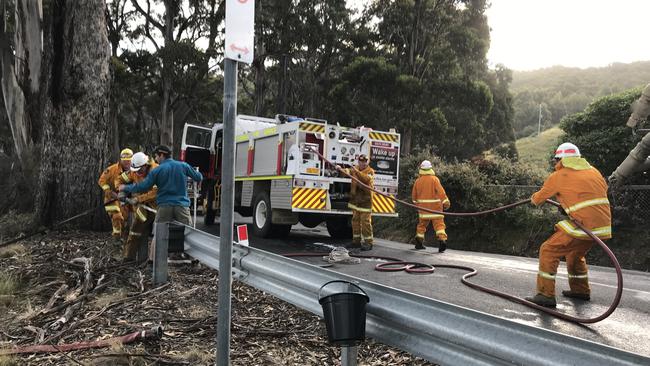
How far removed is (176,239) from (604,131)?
545 inches

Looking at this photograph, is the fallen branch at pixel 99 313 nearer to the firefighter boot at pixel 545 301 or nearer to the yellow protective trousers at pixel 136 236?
the yellow protective trousers at pixel 136 236

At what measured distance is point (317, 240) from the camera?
436 inches

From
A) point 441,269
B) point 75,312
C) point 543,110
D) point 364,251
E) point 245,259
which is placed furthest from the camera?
point 543,110

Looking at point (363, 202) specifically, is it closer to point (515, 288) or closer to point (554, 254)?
point (515, 288)

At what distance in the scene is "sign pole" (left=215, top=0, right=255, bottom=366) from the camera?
8.63 feet

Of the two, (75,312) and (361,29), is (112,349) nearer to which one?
(75,312)

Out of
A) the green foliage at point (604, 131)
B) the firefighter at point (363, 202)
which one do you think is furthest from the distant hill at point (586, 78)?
the firefighter at point (363, 202)

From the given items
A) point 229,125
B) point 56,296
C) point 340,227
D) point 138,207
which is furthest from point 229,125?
point 340,227

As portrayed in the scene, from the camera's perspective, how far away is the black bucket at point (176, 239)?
18.5 ft

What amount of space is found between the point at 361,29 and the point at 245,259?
24359 millimetres

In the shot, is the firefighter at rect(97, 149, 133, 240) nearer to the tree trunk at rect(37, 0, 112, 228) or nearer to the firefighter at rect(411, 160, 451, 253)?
the tree trunk at rect(37, 0, 112, 228)

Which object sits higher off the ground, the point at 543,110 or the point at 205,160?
the point at 543,110

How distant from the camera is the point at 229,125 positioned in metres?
2.69

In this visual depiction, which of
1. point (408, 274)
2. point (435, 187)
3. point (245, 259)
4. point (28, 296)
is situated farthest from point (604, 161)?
point (28, 296)
